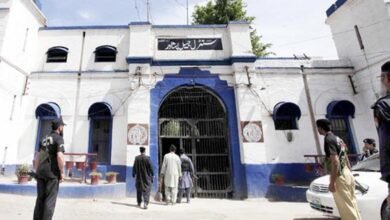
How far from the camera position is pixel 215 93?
11.4 m

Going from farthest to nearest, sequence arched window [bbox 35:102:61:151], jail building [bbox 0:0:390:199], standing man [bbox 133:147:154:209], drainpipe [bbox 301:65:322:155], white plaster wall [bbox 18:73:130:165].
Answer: drainpipe [bbox 301:65:322:155] → arched window [bbox 35:102:61:151] → white plaster wall [bbox 18:73:130:165] → jail building [bbox 0:0:390:199] → standing man [bbox 133:147:154:209]

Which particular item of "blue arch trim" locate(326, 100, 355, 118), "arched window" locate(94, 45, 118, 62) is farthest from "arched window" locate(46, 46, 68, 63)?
"blue arch trim" locate(326, 100, 355, 118)

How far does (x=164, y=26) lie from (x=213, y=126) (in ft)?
17.3

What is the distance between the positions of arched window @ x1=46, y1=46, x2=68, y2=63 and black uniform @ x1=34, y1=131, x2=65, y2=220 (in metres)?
8.98

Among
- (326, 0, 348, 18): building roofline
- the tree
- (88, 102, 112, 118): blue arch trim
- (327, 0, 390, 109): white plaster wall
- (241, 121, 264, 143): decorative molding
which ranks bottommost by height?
(241, 121, 264, 143): decorative molding

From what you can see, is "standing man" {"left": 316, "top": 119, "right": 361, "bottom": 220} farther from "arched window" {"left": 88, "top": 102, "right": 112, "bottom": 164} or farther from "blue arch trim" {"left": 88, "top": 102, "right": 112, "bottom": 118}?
"blue arch trim" {"left": 88, "top": 102, "right": 112, "bottom": 118}

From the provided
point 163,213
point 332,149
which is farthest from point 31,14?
point 332,149

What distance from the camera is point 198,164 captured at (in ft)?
35.3

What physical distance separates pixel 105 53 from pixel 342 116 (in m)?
11.4

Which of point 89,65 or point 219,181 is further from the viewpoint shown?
point 89,65

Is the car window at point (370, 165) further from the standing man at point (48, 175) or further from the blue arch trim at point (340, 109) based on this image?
the blue arch trim at point (340, 109)

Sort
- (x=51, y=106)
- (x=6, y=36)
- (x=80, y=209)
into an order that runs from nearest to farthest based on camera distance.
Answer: (x=80, y=209), (x=6, y=36), (x=51, y=106)

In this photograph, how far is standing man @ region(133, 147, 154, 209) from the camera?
24.4ft

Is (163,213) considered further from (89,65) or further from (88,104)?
(89,65)
